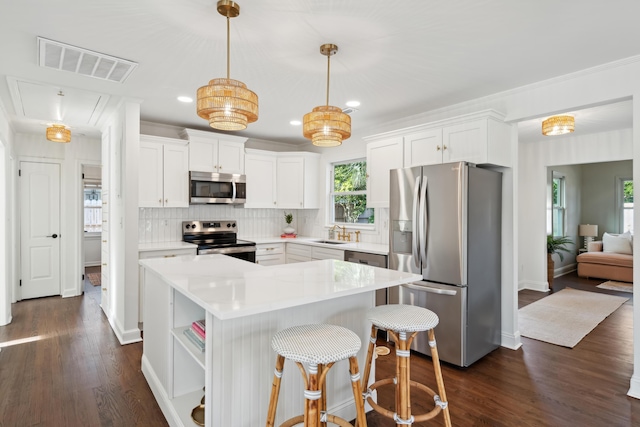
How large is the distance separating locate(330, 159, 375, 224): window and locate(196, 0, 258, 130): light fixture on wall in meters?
3.29

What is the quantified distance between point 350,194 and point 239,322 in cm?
370

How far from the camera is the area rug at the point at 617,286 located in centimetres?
601

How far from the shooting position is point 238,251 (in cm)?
463

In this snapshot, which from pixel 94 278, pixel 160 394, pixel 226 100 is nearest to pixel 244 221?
pixel 160 394

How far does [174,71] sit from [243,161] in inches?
86.4

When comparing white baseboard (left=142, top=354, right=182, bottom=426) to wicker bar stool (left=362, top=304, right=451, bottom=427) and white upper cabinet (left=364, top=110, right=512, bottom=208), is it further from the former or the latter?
white upper cabinet (left=364, top=110, right=512, bottom=208)

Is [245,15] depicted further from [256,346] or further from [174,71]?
[256,346]

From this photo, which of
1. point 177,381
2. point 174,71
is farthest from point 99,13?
point 177,381

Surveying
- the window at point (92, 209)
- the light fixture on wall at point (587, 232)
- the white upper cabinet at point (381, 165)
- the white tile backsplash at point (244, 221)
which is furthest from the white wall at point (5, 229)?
the light fixture on wall at point (587, 232)

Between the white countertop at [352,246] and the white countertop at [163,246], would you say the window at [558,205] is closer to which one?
the white countertop at [352,246]

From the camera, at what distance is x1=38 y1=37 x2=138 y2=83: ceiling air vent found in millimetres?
2449

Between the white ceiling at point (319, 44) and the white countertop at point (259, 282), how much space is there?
5.06 ft

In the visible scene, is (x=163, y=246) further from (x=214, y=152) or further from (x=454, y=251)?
(x=454, y=251)

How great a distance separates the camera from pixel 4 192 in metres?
3.92
